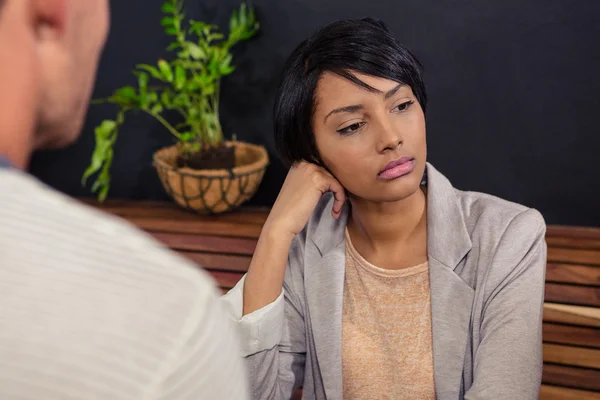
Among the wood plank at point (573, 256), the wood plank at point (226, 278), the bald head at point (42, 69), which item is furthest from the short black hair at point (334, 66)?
the bald head at point (42, 69)

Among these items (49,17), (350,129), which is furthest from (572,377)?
(49,17)

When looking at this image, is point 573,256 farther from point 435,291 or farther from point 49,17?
point 49,17

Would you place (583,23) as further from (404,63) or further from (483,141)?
(404,63)

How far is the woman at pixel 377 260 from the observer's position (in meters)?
1.69

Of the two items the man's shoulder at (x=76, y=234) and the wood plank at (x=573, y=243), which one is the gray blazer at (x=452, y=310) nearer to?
the wood plank at (x=573, y=243)

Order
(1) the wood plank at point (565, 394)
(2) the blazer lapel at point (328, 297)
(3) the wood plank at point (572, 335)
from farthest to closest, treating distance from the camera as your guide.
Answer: (3) the wood plank at point (572, 335) → (1) the wood plank at point (565, 394) → (2) the blazer lapel at point (328, 297)

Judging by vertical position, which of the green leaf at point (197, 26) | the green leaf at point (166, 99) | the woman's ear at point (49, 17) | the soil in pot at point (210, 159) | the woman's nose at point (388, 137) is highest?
the woman's ear at point (49, 17)

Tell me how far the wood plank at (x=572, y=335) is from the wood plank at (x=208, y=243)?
46.4 inches

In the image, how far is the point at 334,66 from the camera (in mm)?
1728

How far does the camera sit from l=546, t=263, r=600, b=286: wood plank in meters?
2.35

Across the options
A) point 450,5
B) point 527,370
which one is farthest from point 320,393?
point 450,5

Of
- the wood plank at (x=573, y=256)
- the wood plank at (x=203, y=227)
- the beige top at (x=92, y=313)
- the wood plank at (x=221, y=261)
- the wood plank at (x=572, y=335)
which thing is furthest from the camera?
the wood plank at (x=203, y=227)

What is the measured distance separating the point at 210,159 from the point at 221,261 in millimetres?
511

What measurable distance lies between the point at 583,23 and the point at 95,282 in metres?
2.67
